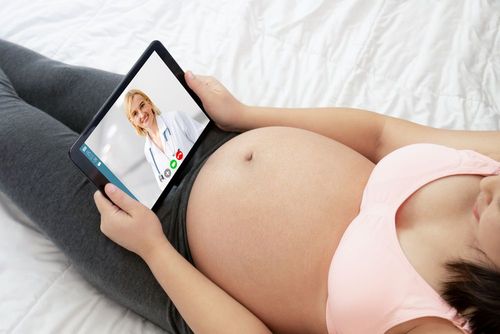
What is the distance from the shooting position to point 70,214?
2.67 ft

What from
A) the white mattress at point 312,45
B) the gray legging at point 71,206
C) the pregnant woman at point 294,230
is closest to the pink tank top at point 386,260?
the pregnant woman at point 294,230

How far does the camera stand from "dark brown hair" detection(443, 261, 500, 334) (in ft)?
1.95

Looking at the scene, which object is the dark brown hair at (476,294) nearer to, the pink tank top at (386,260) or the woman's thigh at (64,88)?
the pink tank top at (386,260)

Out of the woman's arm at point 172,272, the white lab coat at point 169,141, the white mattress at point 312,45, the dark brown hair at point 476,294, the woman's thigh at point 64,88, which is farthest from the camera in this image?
the white mattress at point 312,45

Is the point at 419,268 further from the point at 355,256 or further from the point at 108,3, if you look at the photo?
the point at 108,3

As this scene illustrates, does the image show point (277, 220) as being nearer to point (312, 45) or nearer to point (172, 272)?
point (172, 272)

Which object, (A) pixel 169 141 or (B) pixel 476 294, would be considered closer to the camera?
(B) pixel 476 294

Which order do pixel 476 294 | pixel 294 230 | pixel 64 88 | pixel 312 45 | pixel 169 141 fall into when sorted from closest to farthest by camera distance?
1. pixel 476 294
2. pixel 294 230
3. pixel 169 141
4. pixel 64 88
5. pixel 312 45

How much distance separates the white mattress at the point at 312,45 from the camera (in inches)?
46.2

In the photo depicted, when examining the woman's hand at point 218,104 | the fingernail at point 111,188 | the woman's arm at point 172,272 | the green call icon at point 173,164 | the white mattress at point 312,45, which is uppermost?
the white mattress at point 312,45

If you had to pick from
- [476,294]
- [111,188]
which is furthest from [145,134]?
[476,294]

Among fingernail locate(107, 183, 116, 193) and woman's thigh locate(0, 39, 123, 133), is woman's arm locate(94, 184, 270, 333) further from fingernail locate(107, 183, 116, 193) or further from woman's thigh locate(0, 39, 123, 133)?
woman's thigh locate(0, 39, 123, 133)

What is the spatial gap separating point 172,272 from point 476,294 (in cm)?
45

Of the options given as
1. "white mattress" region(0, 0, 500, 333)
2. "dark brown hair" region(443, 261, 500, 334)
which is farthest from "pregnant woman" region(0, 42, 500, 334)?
"white mattress" region(0, 0, 500, 333)
